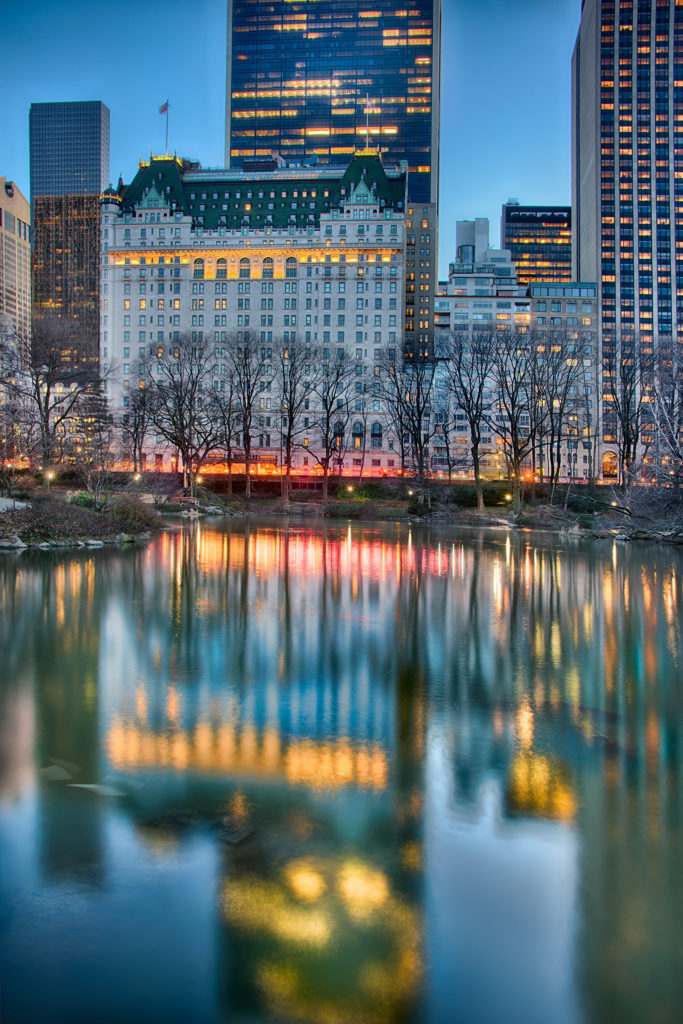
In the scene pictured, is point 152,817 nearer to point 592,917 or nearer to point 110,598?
point 592,917

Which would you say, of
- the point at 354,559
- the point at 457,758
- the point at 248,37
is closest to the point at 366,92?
the point at 248,37

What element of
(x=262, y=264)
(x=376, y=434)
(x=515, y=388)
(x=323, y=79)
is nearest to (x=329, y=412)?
(x=515, y=388)

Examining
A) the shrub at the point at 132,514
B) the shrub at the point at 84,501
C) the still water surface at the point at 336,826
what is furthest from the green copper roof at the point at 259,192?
the still water surface at the point at 336,826

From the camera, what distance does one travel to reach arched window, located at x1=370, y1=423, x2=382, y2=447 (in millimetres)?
114938

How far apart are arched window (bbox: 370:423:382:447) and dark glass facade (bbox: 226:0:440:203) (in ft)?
332

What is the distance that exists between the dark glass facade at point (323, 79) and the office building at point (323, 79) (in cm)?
27

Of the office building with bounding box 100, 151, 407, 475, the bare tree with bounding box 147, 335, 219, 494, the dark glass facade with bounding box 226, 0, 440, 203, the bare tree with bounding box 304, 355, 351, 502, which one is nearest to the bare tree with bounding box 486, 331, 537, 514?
the bare tree with bounding box 304, 355, 351, 502

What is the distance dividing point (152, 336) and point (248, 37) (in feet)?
393

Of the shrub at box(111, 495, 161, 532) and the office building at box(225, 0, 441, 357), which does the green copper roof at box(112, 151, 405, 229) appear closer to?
the office building at box(225, 0, 441, 357)

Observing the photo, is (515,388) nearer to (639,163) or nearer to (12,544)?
(12,544)

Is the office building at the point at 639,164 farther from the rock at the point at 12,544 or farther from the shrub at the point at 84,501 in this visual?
the rock at the point at 12,544

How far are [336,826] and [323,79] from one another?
218 m

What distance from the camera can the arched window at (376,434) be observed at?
114938 millimetres

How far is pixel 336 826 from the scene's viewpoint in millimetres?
5672
